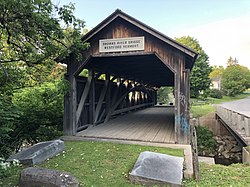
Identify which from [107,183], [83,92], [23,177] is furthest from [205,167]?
[83,92]

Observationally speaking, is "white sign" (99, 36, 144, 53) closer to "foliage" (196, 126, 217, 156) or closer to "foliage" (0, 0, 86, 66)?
"foliage" (0, 0, 86, 66)

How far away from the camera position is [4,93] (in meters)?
4.96

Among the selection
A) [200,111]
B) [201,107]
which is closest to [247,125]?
[200,111]

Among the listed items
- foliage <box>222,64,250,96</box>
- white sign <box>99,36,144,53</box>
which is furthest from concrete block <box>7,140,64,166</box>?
foliage <box>222,64,250,96</box>

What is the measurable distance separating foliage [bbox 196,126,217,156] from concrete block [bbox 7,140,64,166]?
913 cm

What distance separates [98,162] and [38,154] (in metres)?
1.28

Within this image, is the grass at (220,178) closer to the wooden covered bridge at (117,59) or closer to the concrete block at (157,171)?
the concrete block at (157,171)

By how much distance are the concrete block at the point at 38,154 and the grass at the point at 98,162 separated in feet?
0.53

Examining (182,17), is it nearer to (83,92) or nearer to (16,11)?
(83,92)

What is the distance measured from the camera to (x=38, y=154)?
446cm

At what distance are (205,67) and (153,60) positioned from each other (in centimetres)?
2349

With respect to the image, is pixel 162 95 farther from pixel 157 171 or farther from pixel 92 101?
pixel 157 171

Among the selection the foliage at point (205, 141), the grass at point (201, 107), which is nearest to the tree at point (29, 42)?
the foliage at point (205, 141)

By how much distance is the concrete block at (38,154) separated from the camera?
430 cm
